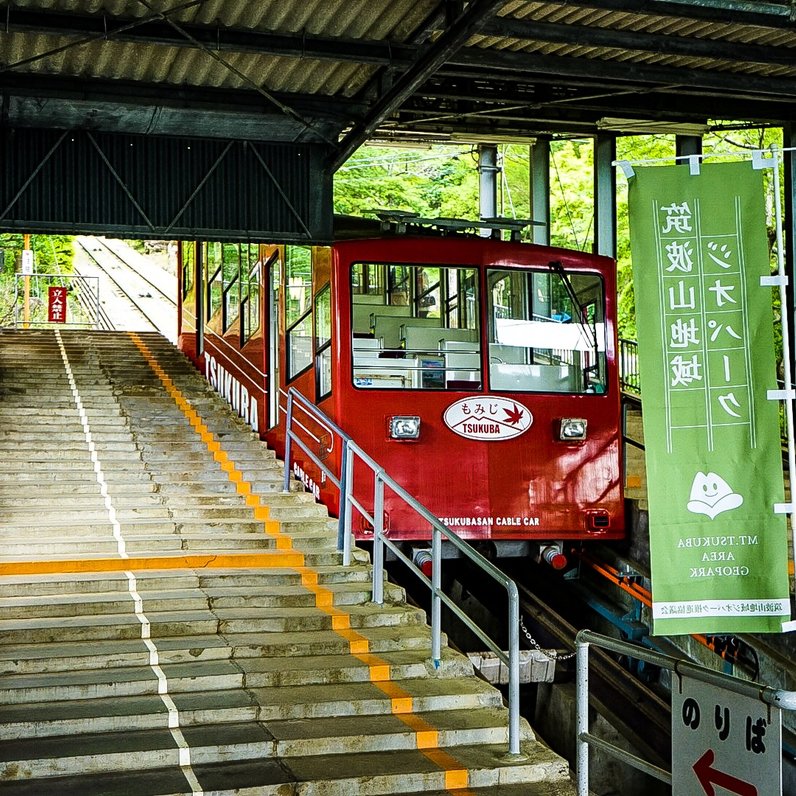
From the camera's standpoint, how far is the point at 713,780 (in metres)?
4.11

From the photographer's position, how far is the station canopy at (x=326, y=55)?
27.9 feet

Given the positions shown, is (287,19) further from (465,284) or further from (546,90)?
(546,90)

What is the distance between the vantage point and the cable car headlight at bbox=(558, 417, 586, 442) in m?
10.9

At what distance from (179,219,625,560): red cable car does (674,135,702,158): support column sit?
16.2 feet

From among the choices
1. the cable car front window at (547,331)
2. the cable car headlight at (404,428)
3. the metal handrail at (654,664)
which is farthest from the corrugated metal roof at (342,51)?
the metal handrail at (654,664)

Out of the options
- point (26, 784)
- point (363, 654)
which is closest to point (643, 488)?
point (363, 654)

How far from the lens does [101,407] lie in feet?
49.4

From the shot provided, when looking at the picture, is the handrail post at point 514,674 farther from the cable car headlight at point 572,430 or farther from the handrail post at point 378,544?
the cable car headlight at point 572,430

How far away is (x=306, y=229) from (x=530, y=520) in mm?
3439

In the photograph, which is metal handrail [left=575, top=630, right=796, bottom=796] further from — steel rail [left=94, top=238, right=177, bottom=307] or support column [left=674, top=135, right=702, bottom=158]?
steel rail [left=94, top=238, right=177, bottom=307]

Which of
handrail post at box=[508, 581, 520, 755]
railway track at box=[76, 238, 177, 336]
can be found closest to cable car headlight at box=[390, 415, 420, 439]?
handrail post at box=[508, 581, 520, 755]

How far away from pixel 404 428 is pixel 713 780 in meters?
6.68

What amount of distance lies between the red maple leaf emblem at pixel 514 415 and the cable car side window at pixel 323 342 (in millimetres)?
1700

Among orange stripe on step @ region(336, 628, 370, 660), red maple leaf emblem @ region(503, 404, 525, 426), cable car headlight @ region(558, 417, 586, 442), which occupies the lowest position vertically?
orange stripe on step @ region(336, 628, 370, 660)
